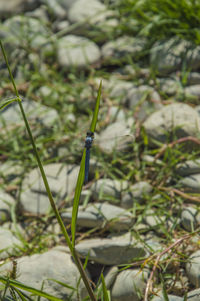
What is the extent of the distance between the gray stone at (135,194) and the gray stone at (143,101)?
0.64 m

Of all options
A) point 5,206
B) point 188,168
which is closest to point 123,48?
point 188,168

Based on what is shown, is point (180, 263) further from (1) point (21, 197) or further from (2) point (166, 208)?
(1) point (21, 197)

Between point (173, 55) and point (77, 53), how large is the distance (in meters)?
0.83

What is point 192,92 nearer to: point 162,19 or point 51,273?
point 162,19

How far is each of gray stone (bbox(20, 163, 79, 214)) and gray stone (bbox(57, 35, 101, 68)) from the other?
3.66 ft

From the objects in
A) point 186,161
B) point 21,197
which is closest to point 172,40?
point 186,161

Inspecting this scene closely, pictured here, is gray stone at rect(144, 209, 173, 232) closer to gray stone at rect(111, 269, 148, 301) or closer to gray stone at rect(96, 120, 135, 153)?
gray stone at rect(111, 269, 148, 301)

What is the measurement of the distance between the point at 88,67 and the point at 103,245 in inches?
69.6

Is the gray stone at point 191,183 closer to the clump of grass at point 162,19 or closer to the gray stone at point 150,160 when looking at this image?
the gray stone at point 150,160

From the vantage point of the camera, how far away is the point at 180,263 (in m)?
1.67

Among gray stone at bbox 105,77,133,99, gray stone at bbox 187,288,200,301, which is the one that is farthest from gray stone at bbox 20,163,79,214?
gray stone at bbox 187,288,200,301

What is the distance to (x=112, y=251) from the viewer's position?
5.49 ft

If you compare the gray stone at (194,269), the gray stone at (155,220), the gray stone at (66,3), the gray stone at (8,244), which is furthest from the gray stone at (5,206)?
the gray stone at (66,3)

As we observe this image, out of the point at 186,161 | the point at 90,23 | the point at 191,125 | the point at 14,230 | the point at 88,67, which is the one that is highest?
the point at 90,23
